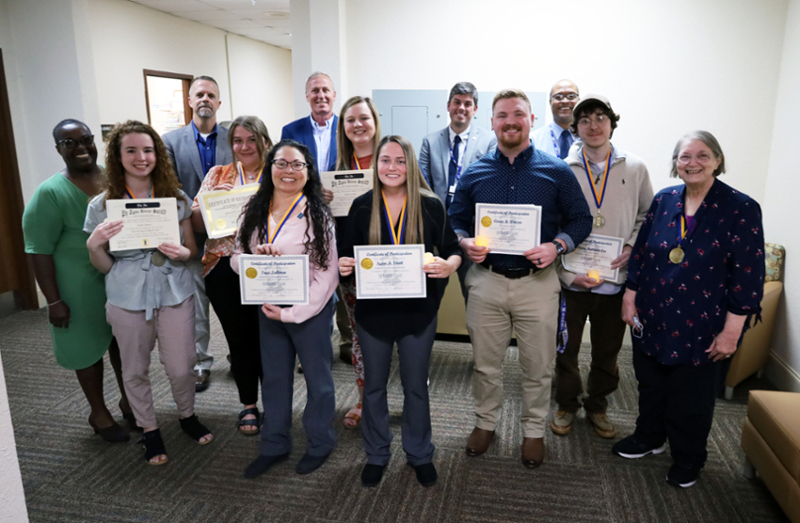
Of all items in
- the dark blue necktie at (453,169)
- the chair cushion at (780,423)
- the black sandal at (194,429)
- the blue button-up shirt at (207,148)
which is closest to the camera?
the chair cushion at (780,423)

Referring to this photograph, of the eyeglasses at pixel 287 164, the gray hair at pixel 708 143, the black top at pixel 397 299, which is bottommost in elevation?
the black top at pixel 397 299

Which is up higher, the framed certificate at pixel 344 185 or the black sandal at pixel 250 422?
the framed certificate at pixel 344 185

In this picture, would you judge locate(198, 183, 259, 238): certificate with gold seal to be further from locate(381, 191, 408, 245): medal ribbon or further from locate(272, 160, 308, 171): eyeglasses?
locate(381, 191, 408, 245): medal ribbon

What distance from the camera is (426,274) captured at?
6.71 ft

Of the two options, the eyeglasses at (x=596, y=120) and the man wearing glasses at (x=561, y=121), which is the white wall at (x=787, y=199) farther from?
the eyeglasses at (x=596, y=120)

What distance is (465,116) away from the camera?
3020 millimetres

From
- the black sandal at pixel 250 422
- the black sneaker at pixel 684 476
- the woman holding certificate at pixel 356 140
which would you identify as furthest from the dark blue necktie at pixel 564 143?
the black sandal at pixel 250 422

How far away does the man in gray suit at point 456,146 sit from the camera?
3016mm

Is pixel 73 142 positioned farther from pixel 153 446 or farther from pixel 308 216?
pixel 153 446

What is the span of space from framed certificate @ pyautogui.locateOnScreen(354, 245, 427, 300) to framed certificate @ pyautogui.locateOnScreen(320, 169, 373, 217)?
0.50 m

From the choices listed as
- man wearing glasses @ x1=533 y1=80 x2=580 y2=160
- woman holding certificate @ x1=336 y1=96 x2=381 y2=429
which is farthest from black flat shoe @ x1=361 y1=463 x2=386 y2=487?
man wearing glasses @ x1=533 y1=80 x2=580 y2=160

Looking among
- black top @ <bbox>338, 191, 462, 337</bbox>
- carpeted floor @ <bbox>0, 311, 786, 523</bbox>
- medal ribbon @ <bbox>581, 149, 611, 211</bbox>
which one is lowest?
carpeted floor @ <bbox>0, 311, 786, 523</bbox>

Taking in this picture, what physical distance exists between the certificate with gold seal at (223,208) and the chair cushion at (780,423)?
232cm

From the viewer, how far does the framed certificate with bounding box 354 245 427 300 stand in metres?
1.99
